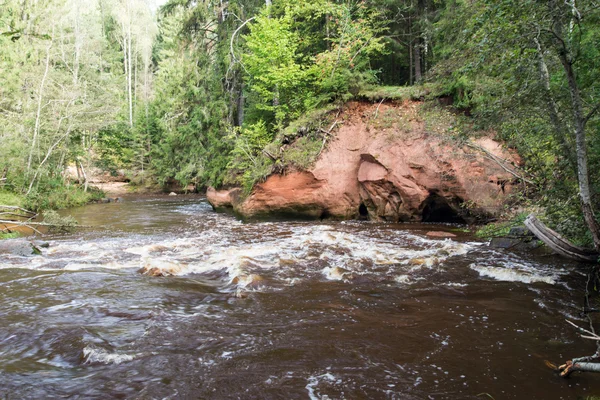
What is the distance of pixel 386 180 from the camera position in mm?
13000

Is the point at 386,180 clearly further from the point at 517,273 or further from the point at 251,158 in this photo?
the point at 517,273

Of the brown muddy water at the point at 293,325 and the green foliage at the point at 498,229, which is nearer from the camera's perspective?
the brown muddy water at the point at 293,325

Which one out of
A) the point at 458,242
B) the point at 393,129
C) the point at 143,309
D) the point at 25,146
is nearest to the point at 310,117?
the point at 393,129

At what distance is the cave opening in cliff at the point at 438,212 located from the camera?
42.0 ft

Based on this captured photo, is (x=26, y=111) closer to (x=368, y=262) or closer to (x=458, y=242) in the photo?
(x=368, y=262)

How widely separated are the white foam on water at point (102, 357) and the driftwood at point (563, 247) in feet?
21.5

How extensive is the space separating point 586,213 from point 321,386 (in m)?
4.33

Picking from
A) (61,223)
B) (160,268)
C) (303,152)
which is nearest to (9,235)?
(61,223)

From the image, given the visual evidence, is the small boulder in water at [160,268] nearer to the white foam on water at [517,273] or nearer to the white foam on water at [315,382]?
the white foam on water at [315,382]

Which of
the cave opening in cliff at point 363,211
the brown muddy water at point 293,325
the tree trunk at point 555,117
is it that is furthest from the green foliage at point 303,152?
the tree trunk at point 555,117

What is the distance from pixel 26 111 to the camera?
18734mm

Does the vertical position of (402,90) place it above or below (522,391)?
above

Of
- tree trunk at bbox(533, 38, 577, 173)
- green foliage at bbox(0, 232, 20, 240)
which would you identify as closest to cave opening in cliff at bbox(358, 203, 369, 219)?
tree trunk at bbox(533, 38, 577, 173)

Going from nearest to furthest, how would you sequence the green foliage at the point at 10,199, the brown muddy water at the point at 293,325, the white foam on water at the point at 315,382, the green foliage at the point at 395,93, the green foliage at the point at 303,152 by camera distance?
the white foam on water at the point at 315,382 → the brown muddy water at the point at 293,325 → the green foliage at the point at 303,152 → the green foliage at the point at 395,93 → the green foliage at the point at 10,199
